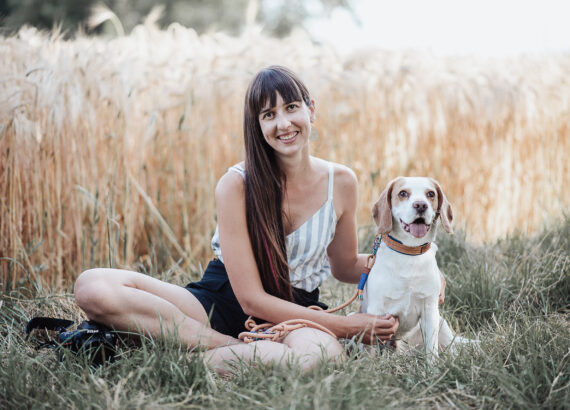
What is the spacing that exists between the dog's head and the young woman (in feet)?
1.01

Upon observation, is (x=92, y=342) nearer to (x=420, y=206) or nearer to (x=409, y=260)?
(x=409, y=260)

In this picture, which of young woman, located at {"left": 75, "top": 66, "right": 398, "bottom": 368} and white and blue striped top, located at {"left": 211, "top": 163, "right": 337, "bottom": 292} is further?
white and blue striped top, located at {"left": 211, "top": 163, "right": 337, "bottom": 292}

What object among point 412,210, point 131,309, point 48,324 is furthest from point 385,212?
point 48,324

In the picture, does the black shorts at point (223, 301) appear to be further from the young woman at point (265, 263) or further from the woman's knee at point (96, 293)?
the woman's knee at point (96, 293)

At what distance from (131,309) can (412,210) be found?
1.30 m

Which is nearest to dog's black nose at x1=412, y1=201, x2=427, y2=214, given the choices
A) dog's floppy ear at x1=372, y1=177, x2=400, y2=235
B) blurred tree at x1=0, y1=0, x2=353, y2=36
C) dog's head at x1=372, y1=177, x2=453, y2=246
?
dog's head at x1=372, y1=177, x2=453, y2=246

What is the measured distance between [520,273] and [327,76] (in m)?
2.31

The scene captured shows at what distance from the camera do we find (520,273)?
3.35 meters

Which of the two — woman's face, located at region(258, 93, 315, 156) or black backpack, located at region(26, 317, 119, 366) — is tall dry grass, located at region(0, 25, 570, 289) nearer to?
black backpack, located at region(26, 317, 119, 366)

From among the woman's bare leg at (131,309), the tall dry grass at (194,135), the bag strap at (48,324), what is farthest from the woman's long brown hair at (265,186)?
the tall dry grass at (194,135)

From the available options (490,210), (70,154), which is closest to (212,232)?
(70,154)

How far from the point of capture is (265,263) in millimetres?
2582

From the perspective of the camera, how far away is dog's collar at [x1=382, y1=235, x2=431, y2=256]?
2.44 meters

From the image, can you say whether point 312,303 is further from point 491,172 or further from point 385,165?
point 491,172
